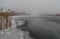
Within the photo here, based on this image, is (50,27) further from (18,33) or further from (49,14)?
(18,33)

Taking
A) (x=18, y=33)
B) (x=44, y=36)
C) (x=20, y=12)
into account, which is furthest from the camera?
(x=20, y=12)

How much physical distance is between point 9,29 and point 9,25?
0.04 metres

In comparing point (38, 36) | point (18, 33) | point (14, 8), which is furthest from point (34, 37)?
point (14, 8)

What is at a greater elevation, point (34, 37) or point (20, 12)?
point (20, 12)

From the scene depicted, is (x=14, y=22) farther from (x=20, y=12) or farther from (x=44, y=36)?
(x=44, y=36)

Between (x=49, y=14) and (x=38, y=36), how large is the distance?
0.32 metres

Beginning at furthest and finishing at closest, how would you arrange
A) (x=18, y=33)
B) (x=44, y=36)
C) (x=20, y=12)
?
(x=20, y=12)
(x=18, y=33)
(x=44, y=36)

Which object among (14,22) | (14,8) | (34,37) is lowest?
(34,37)

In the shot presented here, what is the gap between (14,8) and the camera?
45.6 inches

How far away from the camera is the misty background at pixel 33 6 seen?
3.79 feet

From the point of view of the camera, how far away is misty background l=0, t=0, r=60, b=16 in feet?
3.79

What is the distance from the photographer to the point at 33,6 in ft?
3.82

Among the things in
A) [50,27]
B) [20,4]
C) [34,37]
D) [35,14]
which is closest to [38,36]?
[34,37]

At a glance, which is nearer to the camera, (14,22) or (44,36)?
(44,36)
